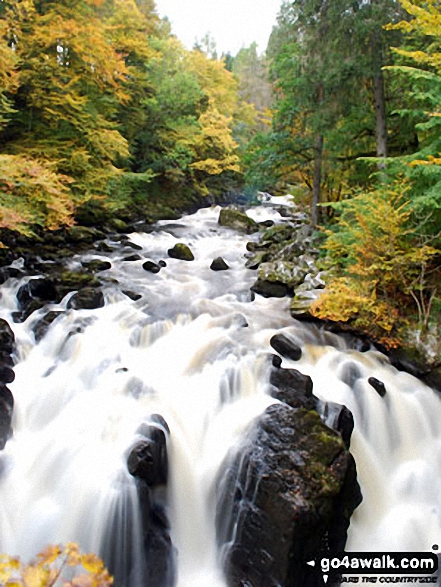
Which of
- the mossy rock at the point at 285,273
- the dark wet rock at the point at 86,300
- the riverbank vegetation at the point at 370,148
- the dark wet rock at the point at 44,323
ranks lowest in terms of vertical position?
the dark wet rock at the point at 44,323

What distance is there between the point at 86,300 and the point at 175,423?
13.3 ft

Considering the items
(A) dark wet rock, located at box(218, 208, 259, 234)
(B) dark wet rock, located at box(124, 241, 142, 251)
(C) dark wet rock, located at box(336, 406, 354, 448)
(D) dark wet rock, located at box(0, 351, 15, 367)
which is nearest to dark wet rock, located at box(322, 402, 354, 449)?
(C) dark wet rock, located at box(336, 406, 354, 448)

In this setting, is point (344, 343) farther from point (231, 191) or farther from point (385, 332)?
point (231, 191)

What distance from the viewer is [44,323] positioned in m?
7.38

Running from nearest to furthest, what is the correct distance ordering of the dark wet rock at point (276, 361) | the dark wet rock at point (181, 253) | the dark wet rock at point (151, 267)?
the dark wet rock at point (276, 361)
the dark wet rock at point (151, 267)
the dark wet rock at point (181, 253)

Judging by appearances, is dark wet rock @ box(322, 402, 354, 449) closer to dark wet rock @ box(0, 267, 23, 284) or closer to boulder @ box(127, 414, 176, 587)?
boulder @ box(127, 414, 176, 587)

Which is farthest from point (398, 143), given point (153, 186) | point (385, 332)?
point (153, 186)

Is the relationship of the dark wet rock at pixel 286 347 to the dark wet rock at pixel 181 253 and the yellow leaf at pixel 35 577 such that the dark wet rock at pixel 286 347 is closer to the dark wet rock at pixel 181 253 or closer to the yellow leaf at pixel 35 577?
the yellow leaf at pixel 35 577

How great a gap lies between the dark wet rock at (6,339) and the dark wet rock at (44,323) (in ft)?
1.80

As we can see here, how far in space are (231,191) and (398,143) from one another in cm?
1470

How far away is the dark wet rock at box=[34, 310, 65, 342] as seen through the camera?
717cm

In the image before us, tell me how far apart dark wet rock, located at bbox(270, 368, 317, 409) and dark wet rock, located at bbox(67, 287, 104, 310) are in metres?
4.51

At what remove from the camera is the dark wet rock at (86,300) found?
816 cm

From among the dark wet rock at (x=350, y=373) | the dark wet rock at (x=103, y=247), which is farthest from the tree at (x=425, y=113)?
the dark wet rock at (x=103, y=247)
